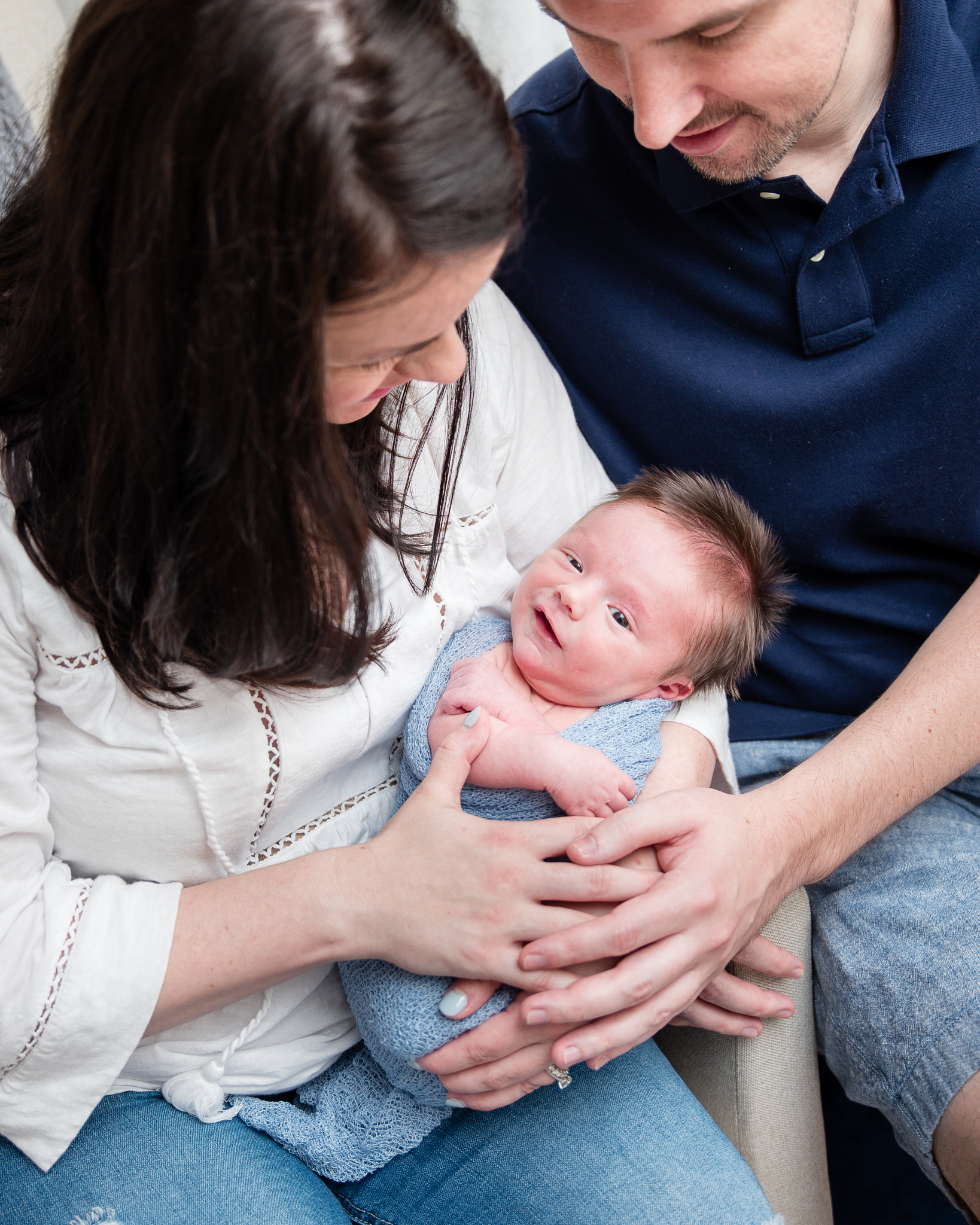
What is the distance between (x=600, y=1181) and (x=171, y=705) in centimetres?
68

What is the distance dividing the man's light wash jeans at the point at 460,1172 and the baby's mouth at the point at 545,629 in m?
0.50

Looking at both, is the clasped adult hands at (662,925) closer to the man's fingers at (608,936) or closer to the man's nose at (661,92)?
the man's fingers at (608,936)

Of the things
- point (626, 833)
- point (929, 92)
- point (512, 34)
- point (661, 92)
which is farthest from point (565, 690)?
point (512, 34)

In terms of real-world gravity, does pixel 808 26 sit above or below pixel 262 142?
Answer: below

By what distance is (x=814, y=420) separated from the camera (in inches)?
52.3

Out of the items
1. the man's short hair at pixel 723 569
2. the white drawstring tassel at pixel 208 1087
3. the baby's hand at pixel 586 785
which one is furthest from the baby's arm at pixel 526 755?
the white drawstring tassel at pixel 208 1087

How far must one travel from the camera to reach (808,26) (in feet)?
3.51

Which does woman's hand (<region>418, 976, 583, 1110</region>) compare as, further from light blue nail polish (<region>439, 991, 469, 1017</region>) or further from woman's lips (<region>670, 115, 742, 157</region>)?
woman's lips (<region>670, 115, 742, 157</region>)

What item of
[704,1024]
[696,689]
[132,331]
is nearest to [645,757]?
[696,689]

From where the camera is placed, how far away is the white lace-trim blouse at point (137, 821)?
0.92 meters

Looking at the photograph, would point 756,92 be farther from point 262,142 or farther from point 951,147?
point 262,142

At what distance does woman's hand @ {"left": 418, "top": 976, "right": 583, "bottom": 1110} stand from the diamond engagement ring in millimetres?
11

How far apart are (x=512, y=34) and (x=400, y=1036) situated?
63.6 inches

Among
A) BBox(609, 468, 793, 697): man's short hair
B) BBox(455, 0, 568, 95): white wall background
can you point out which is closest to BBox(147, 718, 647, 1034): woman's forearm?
BBox(609, 468, 793, 697): man's short hair
